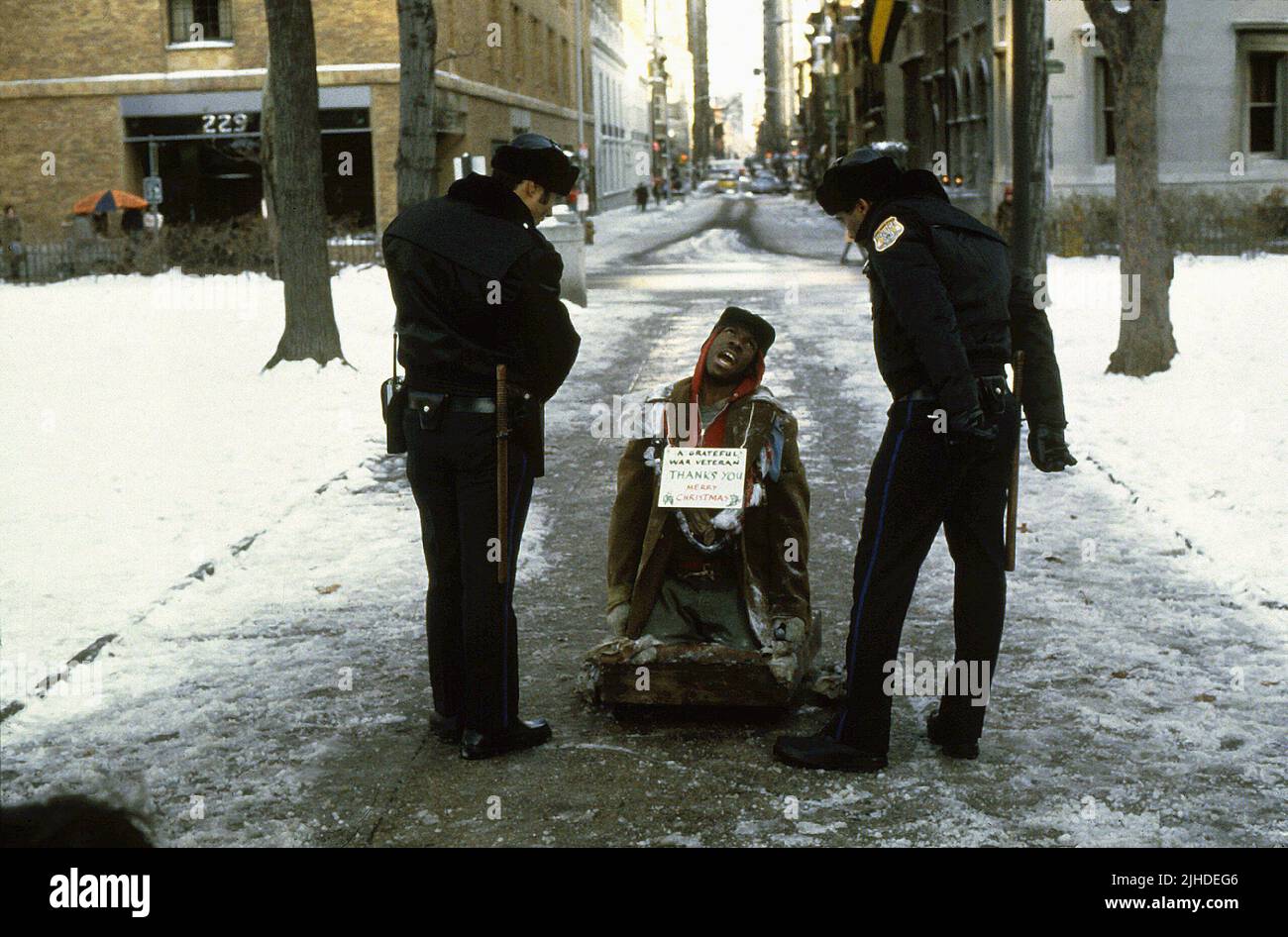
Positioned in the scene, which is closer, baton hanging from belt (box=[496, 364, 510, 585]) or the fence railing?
baton hanging from belt (box=[496, 364, 510, 585])

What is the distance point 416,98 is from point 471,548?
1163 cm

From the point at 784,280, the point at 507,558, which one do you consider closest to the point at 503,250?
the point at 507,558

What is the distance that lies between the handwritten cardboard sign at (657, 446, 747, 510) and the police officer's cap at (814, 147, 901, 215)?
3.45 feet

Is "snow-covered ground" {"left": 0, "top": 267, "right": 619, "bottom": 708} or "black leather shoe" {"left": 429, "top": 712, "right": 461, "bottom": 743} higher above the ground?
"snow-covered ground" {"left": 0, "top": 267, "right": 619, "bottom": 708}

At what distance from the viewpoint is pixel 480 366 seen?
5.14 m

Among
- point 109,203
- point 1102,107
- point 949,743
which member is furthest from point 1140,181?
point 109,203

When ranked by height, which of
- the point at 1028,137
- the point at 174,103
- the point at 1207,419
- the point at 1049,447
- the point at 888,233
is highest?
the point at 174,103

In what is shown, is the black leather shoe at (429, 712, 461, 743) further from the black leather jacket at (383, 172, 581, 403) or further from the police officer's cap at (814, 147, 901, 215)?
the police officer's cap at (814, 147, 901, 215)

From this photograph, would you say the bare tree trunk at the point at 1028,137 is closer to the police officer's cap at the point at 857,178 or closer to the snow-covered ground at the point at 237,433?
the snow-covered ground at the point at 237,433

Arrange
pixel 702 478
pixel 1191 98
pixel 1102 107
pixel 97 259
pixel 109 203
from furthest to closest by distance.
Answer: pixel 109 203 < pixel 1102 107 < pixel 1191 98 < pixel 97 259 < pixel 702 478

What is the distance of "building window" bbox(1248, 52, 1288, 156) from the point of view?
103 feet

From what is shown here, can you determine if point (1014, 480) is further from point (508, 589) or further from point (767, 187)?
point (767, 187)

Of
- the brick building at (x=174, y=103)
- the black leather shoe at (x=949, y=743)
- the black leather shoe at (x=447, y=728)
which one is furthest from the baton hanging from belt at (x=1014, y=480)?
the brick building at (x=174, y=103)

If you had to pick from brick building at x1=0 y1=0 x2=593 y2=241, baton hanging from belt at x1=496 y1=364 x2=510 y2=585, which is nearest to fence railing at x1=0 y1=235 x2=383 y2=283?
brick building at x1=0 y1=0 x2=593 y2=241
